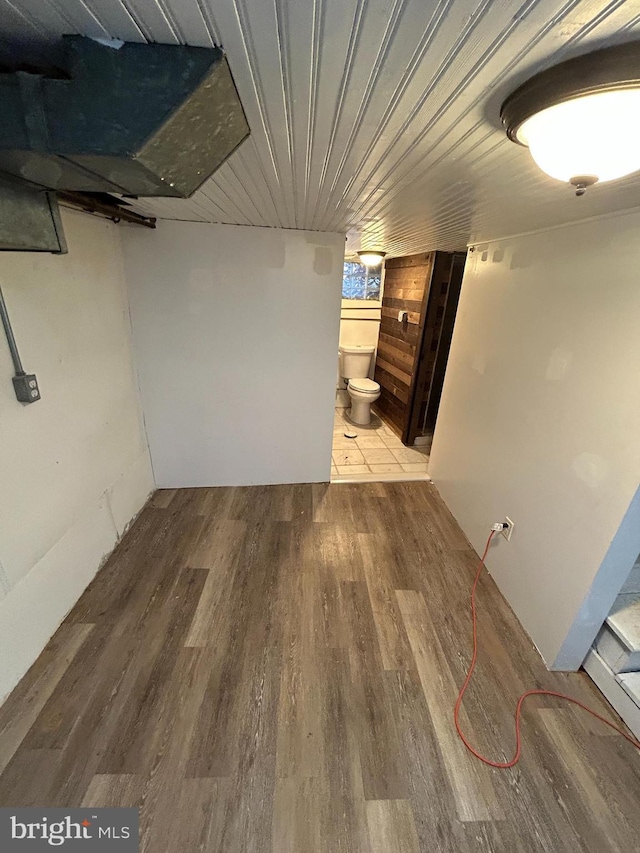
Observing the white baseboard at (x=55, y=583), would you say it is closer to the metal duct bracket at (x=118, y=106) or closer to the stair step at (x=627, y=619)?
the metal duct bracket at (x=118, y=106)

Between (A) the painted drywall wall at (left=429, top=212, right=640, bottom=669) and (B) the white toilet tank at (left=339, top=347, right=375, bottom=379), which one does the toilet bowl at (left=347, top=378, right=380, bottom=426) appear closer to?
(B) the white toilet tank at (left=339, top=347, right=375, bottom=379)

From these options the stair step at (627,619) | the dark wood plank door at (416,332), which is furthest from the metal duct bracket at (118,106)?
the dark wood plank door at (416,332)

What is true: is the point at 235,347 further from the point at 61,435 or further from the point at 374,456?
the point at 374,456

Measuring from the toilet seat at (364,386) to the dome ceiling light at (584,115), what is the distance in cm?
326

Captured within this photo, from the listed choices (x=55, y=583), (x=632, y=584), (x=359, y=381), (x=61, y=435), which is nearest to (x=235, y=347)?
(x=61, y=435)

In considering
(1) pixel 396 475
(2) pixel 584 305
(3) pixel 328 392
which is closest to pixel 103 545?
(3) pixel 328 392

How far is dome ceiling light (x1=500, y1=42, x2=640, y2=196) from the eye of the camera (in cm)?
56

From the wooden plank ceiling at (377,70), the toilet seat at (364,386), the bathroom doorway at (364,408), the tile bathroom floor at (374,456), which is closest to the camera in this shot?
the wooden plank ceiling at (377,70)

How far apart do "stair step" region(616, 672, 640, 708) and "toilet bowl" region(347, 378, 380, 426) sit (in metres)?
3.04

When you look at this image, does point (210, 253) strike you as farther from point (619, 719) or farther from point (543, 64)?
point (619, 719)

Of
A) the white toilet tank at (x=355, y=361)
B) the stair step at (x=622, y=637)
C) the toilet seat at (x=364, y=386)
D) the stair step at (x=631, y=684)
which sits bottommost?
the stair step at (x=631, y=684)

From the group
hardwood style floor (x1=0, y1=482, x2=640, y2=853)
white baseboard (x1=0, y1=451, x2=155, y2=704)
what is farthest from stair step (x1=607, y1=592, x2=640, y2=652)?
white baseboard (x1=0, y1=451, x2=155, y2=704)

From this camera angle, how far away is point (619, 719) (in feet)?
4.60

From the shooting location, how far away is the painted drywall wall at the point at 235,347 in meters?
2.23
